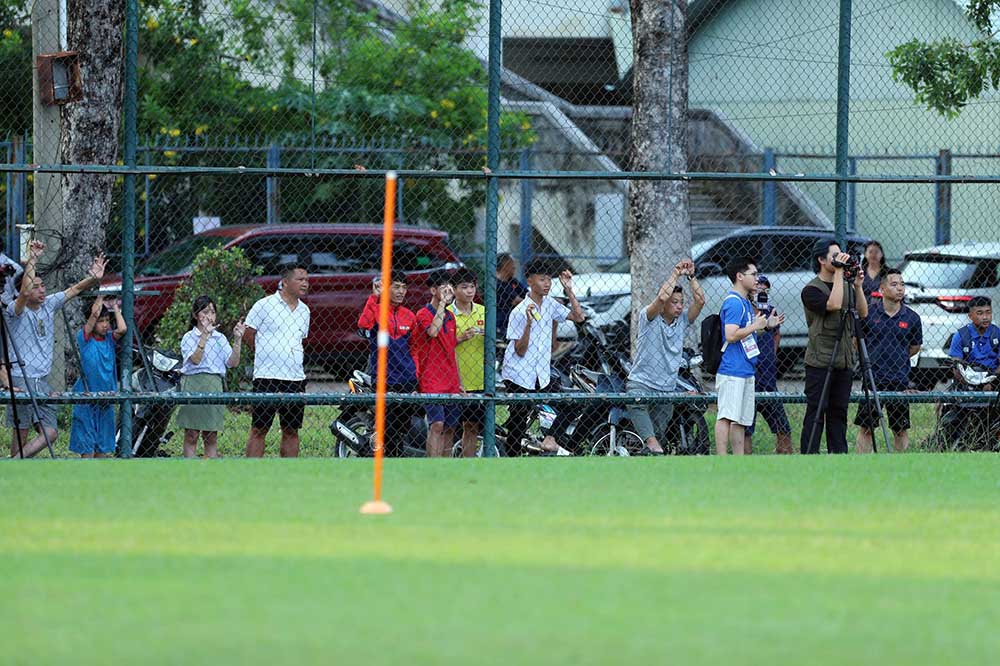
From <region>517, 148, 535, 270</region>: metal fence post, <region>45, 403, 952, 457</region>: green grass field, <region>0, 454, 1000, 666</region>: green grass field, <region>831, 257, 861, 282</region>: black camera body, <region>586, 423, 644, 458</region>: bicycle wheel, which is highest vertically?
<region>517, 148, 535, 270</region>: metal fence post

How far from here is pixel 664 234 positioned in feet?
52.5

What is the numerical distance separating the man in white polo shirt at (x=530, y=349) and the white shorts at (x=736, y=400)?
1491 mm

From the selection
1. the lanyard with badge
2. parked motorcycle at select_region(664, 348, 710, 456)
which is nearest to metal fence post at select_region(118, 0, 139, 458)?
parked motorcycle at select_region(664, 348, 710, 456)

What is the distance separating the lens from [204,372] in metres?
13.4

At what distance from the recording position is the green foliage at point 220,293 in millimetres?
16547

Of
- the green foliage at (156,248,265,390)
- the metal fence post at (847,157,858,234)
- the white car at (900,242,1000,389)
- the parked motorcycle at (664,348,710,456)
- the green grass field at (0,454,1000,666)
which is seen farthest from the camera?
the metal fence post at (847,157,858,234)

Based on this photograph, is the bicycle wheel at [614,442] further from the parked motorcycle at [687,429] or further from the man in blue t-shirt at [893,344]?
the man in blue t-shirt at [893,344]

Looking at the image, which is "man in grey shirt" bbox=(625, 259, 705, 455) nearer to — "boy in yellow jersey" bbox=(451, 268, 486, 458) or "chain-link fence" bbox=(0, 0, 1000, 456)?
"chain-link fence" bbox=(0, 0, 1000, 456)

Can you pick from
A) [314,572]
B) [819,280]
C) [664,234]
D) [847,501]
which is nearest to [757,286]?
[819,280]

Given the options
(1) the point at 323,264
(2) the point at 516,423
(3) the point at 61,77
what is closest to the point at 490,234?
(2) the point at 516,423

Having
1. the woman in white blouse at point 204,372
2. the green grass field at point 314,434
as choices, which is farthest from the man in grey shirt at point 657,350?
the woman in white blouse at point 204,372

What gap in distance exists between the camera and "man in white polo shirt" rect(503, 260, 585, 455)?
529 inches

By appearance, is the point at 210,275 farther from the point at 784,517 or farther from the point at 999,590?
the point at 999,590

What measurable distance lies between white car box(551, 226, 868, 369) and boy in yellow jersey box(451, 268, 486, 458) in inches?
214
